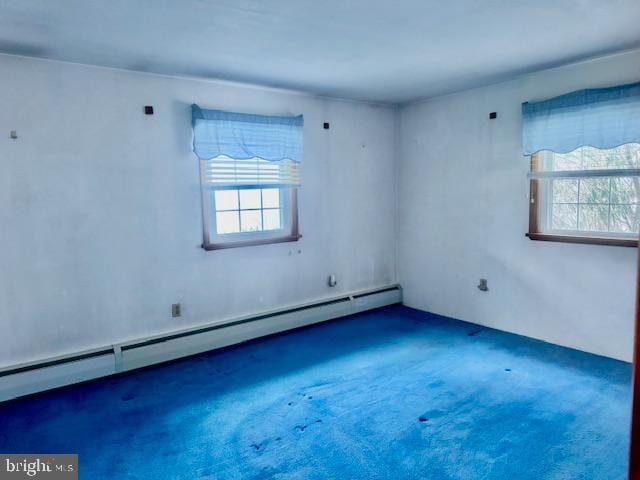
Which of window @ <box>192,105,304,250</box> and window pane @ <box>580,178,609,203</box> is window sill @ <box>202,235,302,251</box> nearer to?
window @ <box>192,105,304,250</box>

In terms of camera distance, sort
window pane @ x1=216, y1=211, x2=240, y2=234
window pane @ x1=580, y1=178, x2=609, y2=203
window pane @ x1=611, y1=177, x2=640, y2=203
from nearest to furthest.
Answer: window pane @ x1=611, y1=177, x2=640, y2=203
window pane @ x1=580, y1=178, x2=609, y2=203
window pane @ x1=216, y1=211, x2=240, y2=234

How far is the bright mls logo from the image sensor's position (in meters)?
2.16

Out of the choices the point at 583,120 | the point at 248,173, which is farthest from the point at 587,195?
the point at 248,173

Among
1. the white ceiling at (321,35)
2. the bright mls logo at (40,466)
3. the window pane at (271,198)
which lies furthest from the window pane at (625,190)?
the bright mls logo at (40,466)

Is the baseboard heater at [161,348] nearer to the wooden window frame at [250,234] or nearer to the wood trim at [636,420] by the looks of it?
the wooden window frame at [250,234]

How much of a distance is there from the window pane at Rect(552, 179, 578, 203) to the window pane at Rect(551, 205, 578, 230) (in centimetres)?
6

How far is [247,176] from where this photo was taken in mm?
3939

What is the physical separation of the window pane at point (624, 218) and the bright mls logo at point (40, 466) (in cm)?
394

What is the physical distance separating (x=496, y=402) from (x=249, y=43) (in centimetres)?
280

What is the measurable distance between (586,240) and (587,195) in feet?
1.21

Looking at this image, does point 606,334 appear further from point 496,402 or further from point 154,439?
point 154,439

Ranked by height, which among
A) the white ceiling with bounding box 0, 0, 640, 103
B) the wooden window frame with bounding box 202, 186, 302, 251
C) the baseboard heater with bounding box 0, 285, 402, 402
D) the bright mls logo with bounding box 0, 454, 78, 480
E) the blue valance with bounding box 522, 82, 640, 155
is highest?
the white ceiling with bounding box 0, 0, 640, 103

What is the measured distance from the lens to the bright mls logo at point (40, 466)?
2.16 meters

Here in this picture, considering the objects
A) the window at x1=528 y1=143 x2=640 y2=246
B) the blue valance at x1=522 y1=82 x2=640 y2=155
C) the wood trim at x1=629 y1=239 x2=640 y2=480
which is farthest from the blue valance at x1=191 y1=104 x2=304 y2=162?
the wood trim at x1=629 y1=239 x2=640 y2=480
